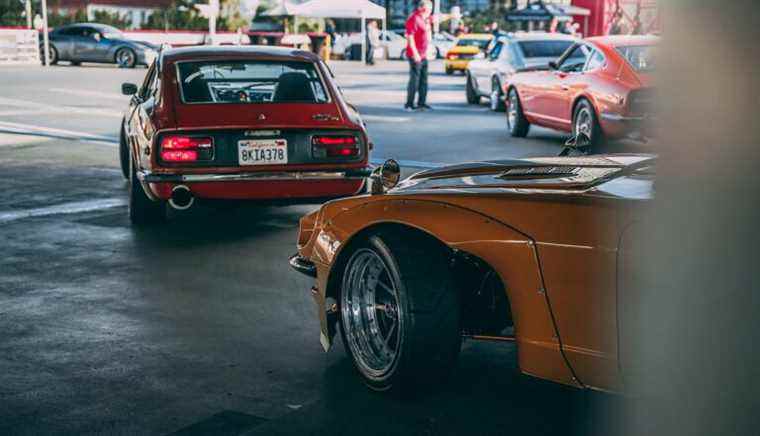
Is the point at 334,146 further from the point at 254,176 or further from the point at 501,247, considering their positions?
the point at 501,247

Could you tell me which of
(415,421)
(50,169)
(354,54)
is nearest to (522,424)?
(415,421)

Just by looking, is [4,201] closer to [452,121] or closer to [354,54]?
[452,121]

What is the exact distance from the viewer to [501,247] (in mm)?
3727

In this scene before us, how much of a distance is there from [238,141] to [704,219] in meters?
6.33

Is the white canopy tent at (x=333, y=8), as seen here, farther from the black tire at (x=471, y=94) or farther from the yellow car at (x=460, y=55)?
the black tire at (x=471, y=94)

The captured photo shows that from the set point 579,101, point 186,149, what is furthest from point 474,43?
point 186,149

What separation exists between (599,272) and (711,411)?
1.77 m

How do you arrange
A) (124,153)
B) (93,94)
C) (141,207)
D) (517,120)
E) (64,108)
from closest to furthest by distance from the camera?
(141,207) < (124,153) < (517,120) < (64,108) < (93,94)

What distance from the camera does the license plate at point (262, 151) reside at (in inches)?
305

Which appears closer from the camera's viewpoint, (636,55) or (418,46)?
(636,55)

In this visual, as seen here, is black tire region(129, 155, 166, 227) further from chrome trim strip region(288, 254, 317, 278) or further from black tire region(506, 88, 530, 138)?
black tire region(506, 88, 530, 138)

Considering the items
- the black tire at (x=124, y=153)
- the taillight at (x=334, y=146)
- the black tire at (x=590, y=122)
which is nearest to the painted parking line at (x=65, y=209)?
the black tire at (x=124, y=153)

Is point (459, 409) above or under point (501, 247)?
under

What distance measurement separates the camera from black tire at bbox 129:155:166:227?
325 inches
